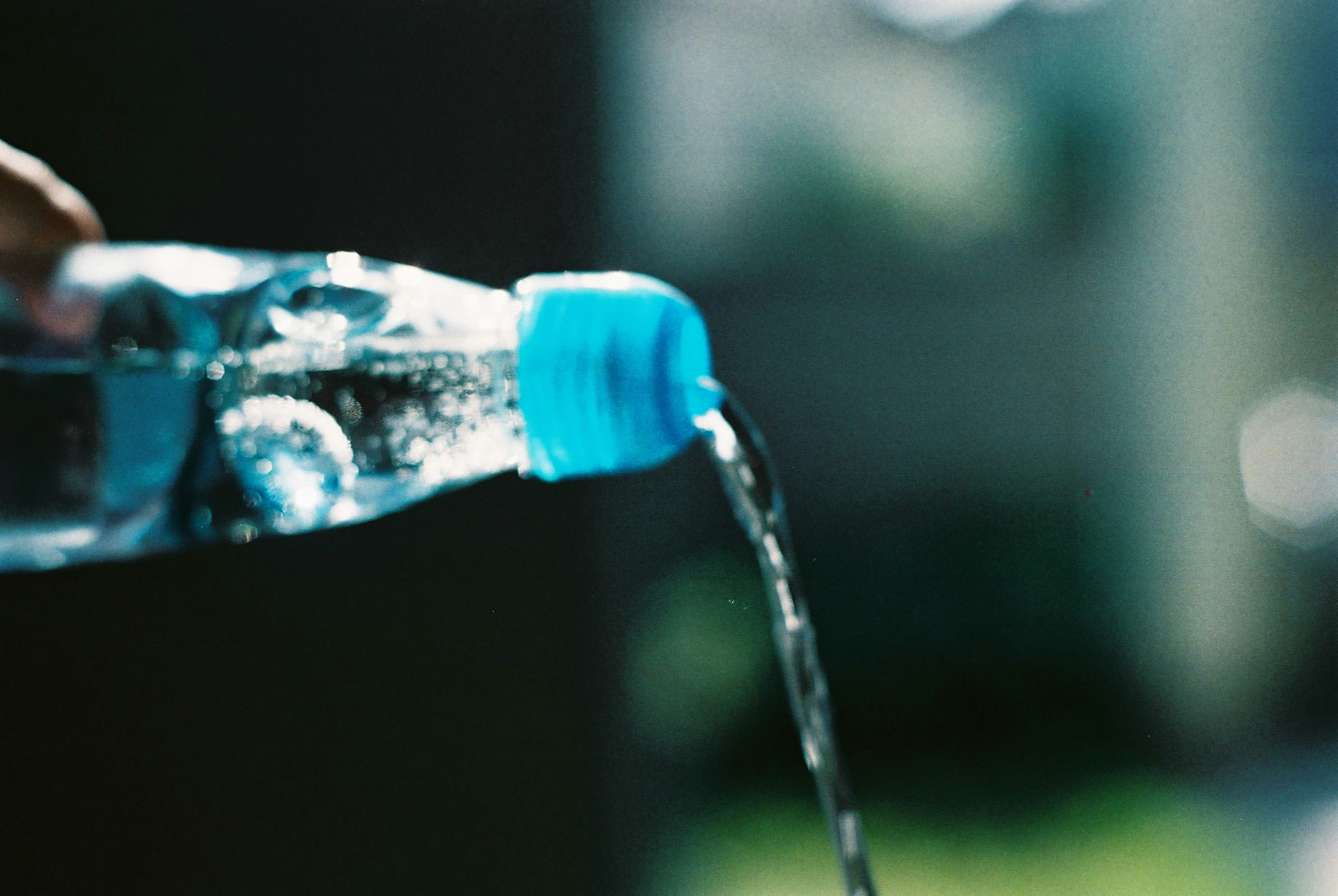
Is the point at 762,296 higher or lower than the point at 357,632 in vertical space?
higher

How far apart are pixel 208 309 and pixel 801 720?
0.26 meters

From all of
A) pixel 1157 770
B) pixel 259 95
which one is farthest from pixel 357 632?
pixel 1157 770

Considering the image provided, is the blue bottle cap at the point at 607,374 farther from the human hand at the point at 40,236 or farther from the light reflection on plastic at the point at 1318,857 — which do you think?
the light reflection on plastic at the point at 1318,857

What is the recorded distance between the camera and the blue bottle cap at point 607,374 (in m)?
0.35

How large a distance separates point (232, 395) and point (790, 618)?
0.22 meters

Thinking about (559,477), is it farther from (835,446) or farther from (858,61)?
(858,61)

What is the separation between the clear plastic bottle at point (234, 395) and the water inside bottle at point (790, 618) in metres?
0.06

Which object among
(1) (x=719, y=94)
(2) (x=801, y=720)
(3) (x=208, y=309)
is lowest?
(2) (x=801, y=720)

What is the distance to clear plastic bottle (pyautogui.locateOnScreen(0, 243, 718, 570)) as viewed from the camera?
1.36 ft

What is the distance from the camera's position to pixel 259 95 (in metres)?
0.75

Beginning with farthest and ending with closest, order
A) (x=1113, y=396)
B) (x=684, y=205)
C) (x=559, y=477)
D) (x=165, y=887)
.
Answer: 1. (x=1113, y=396)
2. (x=684, y=205)
3. (x=165, y=887)
4. (x=559, y=477)

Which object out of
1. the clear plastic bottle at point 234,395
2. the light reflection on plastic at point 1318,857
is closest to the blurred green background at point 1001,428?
the light reflection on plastic at point 1318,857

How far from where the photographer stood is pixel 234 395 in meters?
0.43

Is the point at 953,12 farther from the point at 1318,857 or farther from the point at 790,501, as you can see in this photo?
the point at 1318,857
